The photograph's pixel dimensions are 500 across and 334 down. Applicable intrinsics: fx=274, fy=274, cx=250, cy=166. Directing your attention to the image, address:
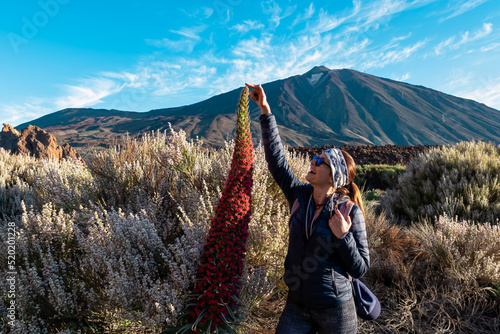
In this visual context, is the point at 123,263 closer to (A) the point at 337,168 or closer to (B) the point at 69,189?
(A) the point at 337,168

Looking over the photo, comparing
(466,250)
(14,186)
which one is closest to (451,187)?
(466,250)

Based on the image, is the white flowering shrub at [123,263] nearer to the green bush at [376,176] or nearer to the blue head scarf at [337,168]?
the blue head scarf at [337,168]

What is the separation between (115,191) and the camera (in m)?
3.95

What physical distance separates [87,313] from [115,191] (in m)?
2.05

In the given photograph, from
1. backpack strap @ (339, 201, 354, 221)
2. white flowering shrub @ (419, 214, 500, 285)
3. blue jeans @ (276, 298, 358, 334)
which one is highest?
backpack strap @ (339, 201, 354, 221)

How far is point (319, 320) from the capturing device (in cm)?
175

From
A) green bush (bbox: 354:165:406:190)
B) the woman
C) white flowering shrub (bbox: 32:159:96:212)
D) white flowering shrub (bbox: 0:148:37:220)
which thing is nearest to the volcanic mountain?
green bush (bbox: 354:165:406:190)

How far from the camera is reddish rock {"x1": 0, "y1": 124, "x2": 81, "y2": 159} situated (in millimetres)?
13133

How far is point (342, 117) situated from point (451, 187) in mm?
167466

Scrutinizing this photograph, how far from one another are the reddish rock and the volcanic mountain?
276 ft

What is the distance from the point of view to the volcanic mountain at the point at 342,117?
115m

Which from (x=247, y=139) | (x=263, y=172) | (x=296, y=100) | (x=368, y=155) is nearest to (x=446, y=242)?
(x=263, y=172)

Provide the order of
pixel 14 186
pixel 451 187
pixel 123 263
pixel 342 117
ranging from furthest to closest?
pixel 342 117 < pixel 14 186 < pixel 451 187 < pixel 123 263

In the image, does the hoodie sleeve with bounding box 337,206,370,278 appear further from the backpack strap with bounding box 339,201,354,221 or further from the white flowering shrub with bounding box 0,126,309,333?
the white flowering shrub with bounding box 0,126,309,333
